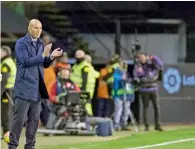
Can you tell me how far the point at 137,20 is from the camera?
20.1m

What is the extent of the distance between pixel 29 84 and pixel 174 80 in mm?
9105

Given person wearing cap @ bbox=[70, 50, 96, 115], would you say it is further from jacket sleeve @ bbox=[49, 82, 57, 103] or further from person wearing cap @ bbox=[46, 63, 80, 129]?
jacket sleeve @ bbox=[49, 82, 57, 103]

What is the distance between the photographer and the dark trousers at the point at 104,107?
1747 cm

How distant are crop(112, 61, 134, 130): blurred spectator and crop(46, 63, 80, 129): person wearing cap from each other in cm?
138

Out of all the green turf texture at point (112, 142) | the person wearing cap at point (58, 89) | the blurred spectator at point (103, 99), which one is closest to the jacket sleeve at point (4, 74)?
the green turf texture at point (112, 142)

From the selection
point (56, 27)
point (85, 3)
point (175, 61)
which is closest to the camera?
point (175, 61)

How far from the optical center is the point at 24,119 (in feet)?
32.0

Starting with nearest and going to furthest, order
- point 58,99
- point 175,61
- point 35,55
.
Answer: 1. point 35,55
2. point 58,99
3. point 175,61

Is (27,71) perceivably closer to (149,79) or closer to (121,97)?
(149,79)

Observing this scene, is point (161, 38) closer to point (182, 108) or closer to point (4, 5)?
point (182, 108)

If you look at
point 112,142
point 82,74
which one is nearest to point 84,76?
point 82,74

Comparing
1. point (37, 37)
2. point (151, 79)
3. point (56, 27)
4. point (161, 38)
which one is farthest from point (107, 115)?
point (37, 37)

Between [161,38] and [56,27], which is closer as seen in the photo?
[161,38]

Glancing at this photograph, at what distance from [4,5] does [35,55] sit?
1347 centimetres
